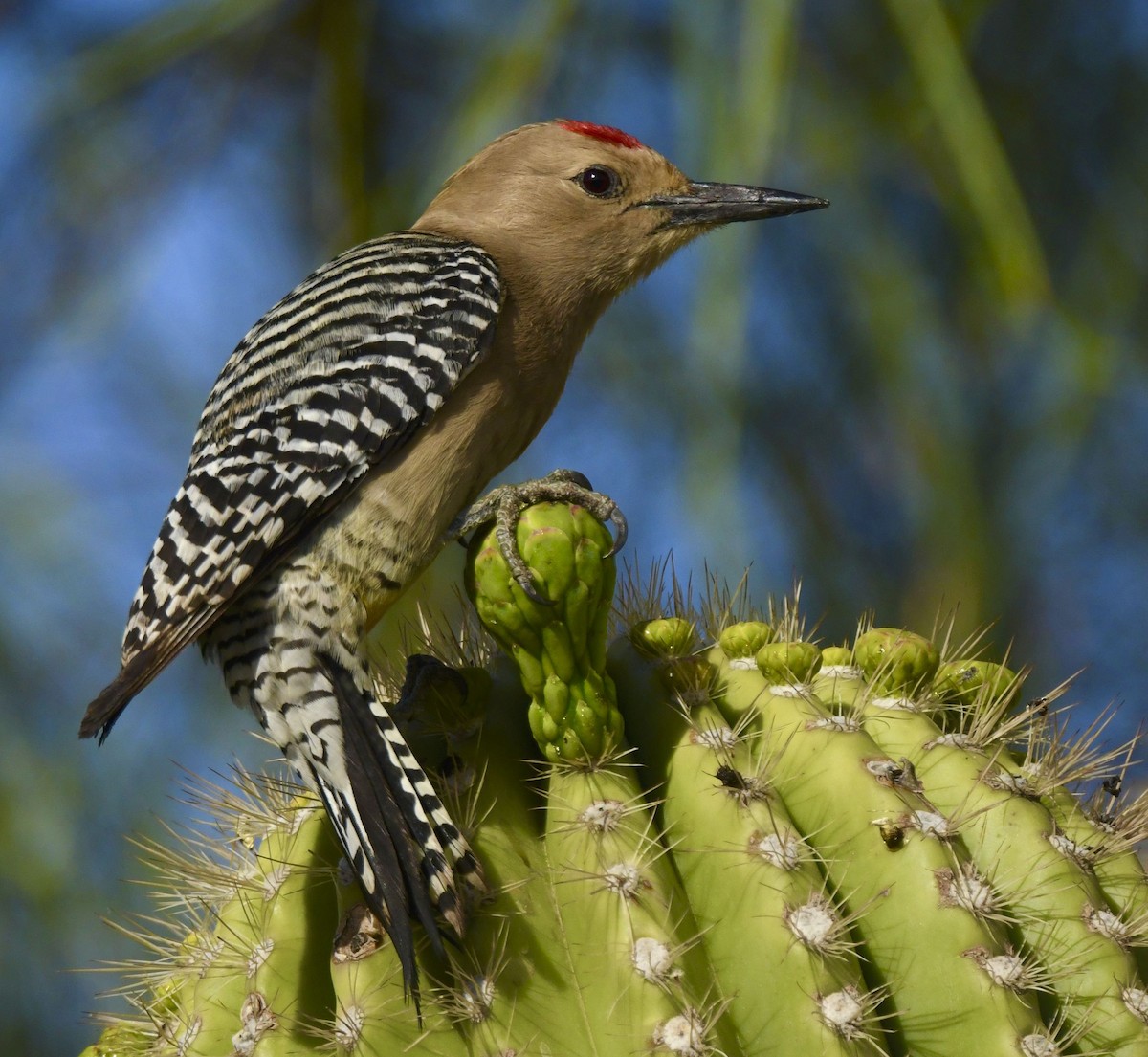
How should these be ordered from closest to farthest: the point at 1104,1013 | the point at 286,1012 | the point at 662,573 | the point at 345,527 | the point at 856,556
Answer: the point at 1104,1013, the point at 286,1012, the point at 662,573, the point at 345,527, the point at 856,556

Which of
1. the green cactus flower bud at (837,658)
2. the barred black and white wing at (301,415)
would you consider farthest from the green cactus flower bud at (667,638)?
the barred black and white wing at (301,415)

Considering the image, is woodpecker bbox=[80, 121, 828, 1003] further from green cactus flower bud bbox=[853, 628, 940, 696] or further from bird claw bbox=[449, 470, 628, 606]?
green cactus flower bud bbox=[853, 628, 940, 696]

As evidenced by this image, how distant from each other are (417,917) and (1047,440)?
3173mm

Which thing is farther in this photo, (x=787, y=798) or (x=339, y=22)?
(x=339, y=22)

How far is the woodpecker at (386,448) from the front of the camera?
1.79 m

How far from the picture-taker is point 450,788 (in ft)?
5.65

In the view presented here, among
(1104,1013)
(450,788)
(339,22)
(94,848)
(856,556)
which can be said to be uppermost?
(339,22)

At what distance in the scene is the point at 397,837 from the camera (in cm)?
168

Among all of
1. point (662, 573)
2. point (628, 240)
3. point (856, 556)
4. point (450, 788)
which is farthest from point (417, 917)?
point (856, 556)

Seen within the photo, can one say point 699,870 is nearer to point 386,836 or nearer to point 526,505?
point 386,836

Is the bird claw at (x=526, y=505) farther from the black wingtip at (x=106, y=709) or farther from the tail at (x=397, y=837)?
the black wingtip at (x=106, y=709)

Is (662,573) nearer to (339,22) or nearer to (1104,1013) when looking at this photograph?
(1104,1013)

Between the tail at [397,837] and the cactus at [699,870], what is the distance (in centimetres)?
4

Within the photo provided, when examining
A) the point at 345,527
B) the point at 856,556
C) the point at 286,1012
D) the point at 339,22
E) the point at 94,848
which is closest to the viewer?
the point at 286,1012
